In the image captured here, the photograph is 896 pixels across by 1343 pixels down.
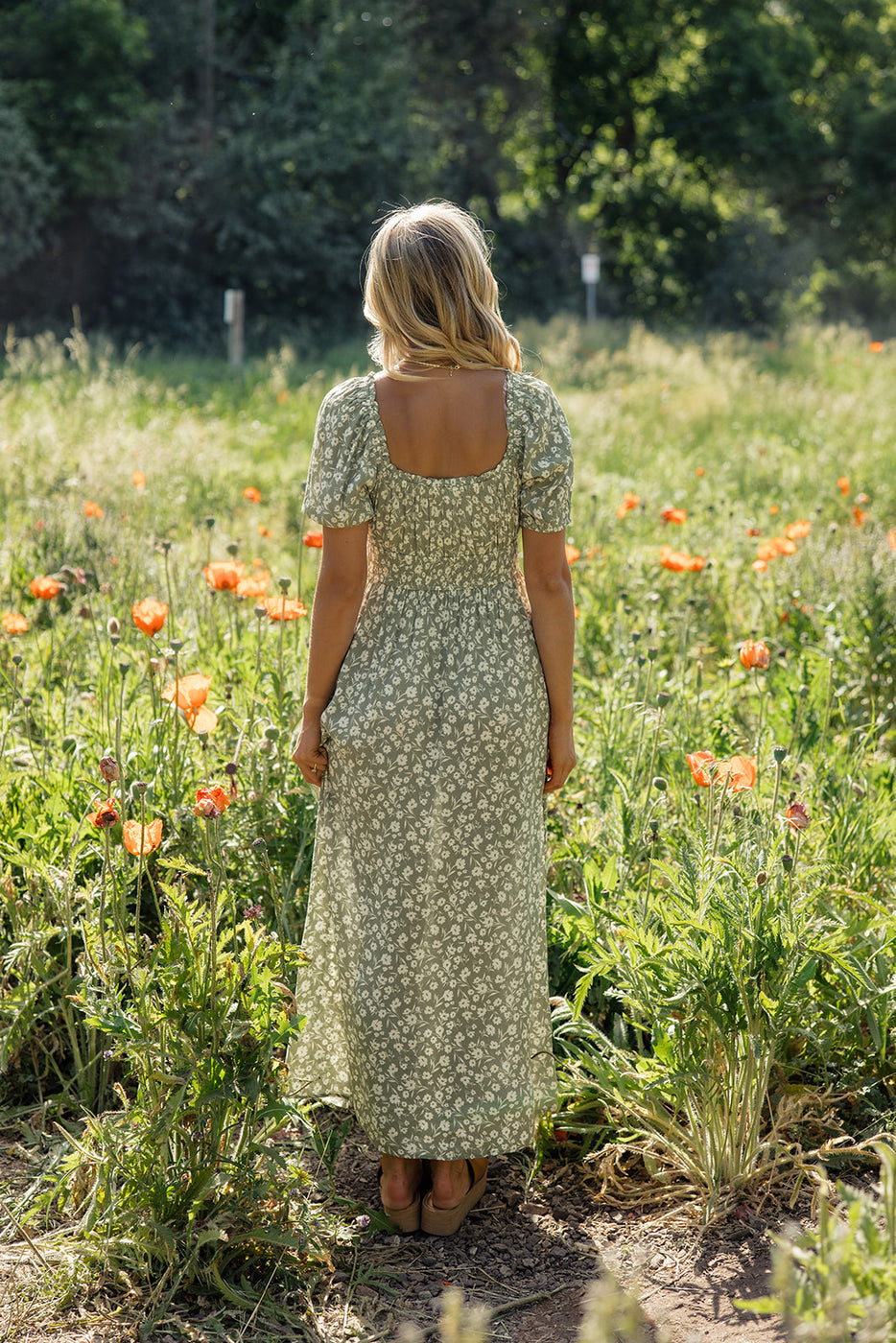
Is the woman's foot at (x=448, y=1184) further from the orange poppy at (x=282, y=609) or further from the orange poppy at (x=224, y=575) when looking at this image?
the orange poppy at (x=224, y=575)

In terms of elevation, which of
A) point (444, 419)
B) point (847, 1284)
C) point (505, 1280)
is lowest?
point (505, 1280)

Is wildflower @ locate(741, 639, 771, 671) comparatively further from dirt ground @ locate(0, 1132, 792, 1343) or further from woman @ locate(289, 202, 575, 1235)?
dirt ground @ locate(0, 1132, 792, 1343)

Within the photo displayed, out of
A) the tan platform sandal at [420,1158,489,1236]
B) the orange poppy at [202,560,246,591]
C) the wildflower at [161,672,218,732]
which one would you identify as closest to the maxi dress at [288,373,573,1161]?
the tan platform sandal at [420,1158,489,1236]

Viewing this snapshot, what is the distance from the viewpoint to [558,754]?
227 centimetres

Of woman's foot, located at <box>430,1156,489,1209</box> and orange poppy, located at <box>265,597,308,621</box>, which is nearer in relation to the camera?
woman's foot, located at <box>430,1156,489,1209</box>

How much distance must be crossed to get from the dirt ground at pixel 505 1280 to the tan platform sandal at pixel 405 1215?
0.08ft

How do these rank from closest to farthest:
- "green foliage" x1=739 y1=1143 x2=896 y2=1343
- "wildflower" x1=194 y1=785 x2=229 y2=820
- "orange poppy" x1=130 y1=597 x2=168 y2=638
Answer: "green foliage" x1=739 y1=1143 x2=896 y2=1343 → "wildflower" x1=194 y1=785 x2=229 y2=820 → "orange poppy" x1=130 y1=597 x2=168 y2=638

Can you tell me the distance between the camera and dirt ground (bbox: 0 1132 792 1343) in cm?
188

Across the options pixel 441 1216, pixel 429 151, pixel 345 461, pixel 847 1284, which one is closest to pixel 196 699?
pixel 345 461

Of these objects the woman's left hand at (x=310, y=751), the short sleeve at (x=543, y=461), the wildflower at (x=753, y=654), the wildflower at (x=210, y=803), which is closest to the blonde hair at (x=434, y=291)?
the short sleeve at (x=543, y=461)

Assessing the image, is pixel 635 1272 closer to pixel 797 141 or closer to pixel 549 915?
pixel 549 915

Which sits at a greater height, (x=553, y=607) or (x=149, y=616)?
(x=553, y=607)

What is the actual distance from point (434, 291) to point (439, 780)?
2.83ft

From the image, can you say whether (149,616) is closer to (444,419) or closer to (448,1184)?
(444,419)
